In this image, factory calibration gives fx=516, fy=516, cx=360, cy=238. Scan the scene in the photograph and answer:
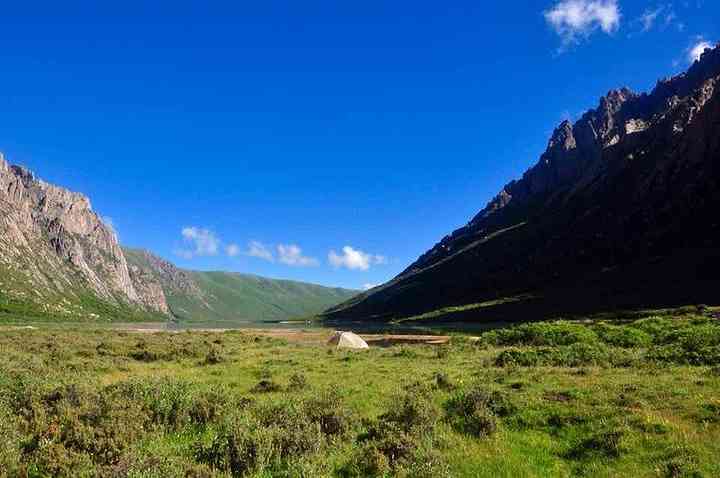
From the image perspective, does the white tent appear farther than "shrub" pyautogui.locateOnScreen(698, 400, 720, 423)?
Yes

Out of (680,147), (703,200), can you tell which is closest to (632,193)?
(680,147)

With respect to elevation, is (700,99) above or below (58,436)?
above

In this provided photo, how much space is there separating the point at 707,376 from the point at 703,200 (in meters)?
154

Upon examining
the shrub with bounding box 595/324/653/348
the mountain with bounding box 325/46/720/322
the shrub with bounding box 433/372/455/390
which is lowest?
the shrub with bounding box 433/372/455/390

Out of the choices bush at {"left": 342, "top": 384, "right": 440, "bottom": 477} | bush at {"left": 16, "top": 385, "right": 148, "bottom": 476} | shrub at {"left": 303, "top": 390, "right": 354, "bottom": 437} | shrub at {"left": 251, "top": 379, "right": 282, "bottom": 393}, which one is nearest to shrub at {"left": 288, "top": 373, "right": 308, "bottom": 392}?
shrub at {"left": 251, "top": 379, "right": 282, "bottom": 393}

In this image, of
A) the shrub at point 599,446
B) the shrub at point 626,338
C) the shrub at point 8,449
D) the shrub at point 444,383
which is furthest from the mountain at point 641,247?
the shrub at point 8,449

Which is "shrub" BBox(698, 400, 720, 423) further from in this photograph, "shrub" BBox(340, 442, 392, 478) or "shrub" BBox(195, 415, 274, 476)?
"shrub" BBox(195, 415, 274, 476)

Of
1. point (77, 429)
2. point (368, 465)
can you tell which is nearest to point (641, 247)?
point (368, 465)

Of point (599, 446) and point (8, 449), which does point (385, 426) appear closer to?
point (599, 446)

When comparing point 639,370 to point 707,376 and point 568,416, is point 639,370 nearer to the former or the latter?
point 707,376

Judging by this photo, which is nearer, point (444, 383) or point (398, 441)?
point (398, 441)

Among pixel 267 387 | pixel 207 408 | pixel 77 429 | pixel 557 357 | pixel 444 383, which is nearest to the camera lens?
pixel 77 429

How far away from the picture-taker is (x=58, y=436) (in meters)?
12.6

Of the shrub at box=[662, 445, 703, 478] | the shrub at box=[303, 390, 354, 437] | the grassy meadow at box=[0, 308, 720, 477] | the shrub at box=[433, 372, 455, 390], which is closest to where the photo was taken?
the shrub at box=[662, 445, 703, 478]
